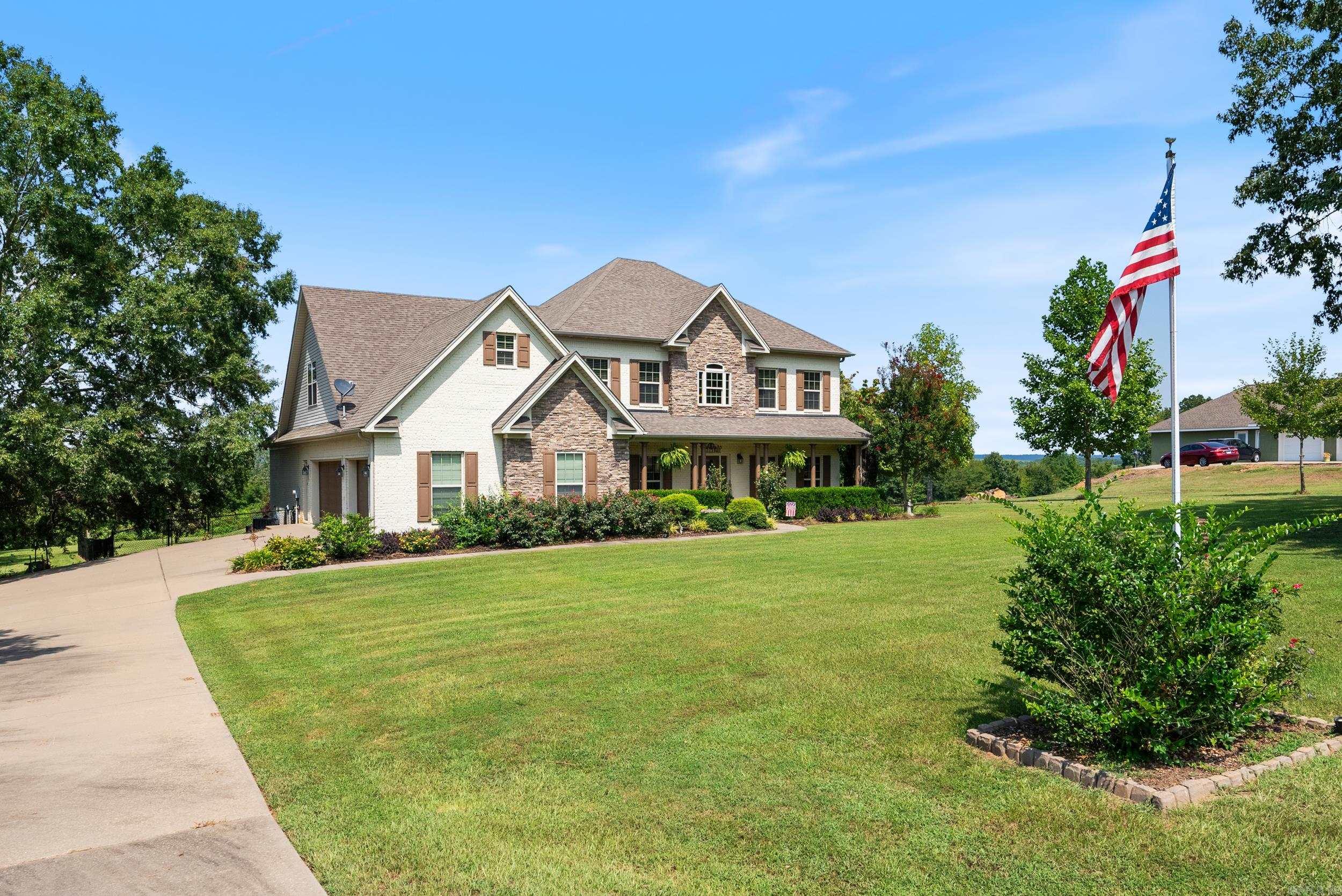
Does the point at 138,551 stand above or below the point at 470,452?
below

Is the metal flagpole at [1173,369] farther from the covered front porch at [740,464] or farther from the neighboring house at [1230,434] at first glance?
the neighboring house at [1230,434]

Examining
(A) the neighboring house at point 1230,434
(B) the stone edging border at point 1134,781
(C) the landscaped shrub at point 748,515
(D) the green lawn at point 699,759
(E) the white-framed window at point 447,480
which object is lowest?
(D) the green lawn at point 699,759

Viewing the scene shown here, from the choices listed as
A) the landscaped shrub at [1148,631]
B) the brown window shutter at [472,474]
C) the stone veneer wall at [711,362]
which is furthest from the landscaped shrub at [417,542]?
the landscaped shrub at [1148,631]

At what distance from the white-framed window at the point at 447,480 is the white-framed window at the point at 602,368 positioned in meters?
7.41

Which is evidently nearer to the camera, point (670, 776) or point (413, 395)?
point (670, 776)

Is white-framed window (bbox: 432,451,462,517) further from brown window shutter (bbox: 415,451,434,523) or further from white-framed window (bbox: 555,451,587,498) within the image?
white-framed window (bbox: 555,451,587,498)

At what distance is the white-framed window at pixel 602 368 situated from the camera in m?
30.2

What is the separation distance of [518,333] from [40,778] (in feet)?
66.4

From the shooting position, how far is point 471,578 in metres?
16.5

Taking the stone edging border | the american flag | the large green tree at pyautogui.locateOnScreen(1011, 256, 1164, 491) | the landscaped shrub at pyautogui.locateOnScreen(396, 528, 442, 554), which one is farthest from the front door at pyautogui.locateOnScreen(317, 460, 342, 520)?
the large green tree at pyautogui.locateOnScreen(1011, 256, 1164, 491)

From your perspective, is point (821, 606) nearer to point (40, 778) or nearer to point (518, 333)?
point (40, 778)

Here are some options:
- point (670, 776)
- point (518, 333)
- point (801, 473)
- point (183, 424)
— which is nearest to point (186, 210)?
point (183, 424)

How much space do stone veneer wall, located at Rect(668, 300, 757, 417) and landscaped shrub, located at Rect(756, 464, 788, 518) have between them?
2.76m

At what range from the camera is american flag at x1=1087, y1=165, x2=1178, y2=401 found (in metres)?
8.09
